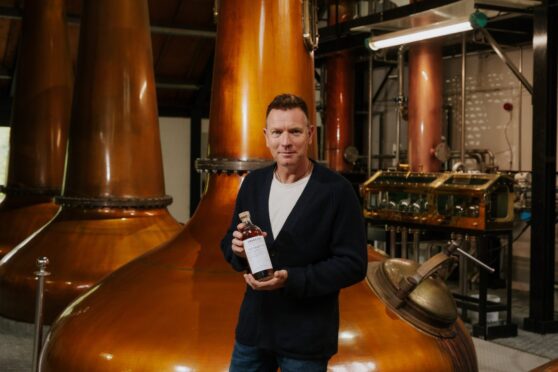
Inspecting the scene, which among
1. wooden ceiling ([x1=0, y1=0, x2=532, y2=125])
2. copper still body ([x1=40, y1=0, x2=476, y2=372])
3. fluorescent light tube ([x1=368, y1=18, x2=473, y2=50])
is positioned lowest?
copper still body ([x1=40, y1=0, x2=476, y2=372])

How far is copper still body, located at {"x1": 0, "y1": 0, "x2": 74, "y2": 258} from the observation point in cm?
638

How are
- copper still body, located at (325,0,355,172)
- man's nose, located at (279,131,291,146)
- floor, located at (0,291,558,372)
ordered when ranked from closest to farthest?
man's nose, located at (279,131,291,146) → floor, located at (0,291,558,372) → copper still body, located at (325,0,355,172)

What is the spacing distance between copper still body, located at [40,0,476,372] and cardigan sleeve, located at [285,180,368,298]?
3.34 feet

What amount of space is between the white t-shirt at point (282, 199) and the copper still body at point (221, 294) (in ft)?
3.38

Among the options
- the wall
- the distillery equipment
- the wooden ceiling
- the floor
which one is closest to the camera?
the floor

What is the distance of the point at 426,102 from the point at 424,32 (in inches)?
61.2

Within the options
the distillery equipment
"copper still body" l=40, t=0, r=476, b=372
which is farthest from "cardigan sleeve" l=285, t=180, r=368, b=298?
the distillery equipment

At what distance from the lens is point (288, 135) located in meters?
1.93

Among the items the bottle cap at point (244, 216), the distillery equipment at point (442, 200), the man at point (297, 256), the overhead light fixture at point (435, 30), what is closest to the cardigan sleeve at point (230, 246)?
the man at point (297, 256)

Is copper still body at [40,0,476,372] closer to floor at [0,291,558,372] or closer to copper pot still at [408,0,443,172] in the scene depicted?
floor at [0,291,558,372]

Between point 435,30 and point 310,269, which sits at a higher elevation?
point 435,30

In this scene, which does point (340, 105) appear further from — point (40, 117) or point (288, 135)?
point (288, 135)

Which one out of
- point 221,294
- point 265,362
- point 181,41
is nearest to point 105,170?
point 221,294

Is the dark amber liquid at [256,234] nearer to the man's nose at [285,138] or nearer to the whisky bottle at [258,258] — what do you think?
the whisky bottle at [258,258]
